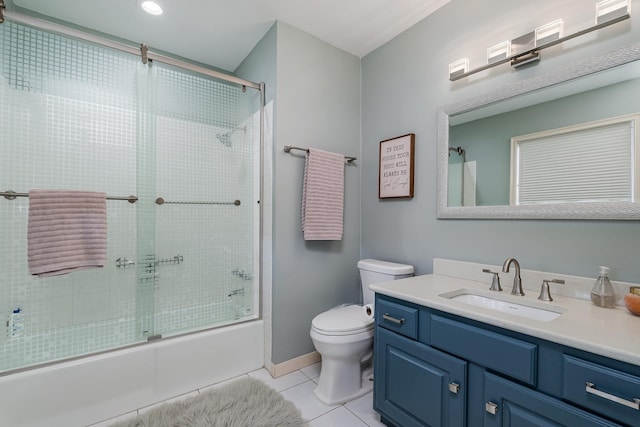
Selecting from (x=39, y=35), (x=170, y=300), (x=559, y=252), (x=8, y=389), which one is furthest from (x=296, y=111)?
(x=8, y=389)

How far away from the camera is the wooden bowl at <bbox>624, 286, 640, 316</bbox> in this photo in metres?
1.01

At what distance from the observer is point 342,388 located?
1702 millimetres

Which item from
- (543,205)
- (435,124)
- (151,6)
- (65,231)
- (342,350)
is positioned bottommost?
(342,350)

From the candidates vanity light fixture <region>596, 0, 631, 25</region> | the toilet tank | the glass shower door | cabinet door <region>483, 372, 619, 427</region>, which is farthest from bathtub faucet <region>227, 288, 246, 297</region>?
vanity light fixture <region>596, 0, 631, 25</region>

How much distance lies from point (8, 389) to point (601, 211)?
2.89 m

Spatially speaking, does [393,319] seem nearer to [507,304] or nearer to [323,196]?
[507,304]

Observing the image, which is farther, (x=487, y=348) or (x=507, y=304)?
(x=507, y=304)

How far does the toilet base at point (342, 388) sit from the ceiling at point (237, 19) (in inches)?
91.2

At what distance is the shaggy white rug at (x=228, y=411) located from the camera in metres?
1.47

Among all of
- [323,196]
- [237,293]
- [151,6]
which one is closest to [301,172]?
[323,196]

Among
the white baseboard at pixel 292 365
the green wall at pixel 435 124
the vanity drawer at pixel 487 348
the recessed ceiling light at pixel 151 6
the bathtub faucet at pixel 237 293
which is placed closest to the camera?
the vanity drawer at pixel 487 348

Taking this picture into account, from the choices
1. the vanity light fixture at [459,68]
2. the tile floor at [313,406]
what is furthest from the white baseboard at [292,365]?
the vanity light fixture at [459,68]

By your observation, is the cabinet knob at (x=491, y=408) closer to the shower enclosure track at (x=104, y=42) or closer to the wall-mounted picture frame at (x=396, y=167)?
the wall-mounted picture frame at (x=396, y=167)

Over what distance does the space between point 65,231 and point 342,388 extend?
181 centimetres
